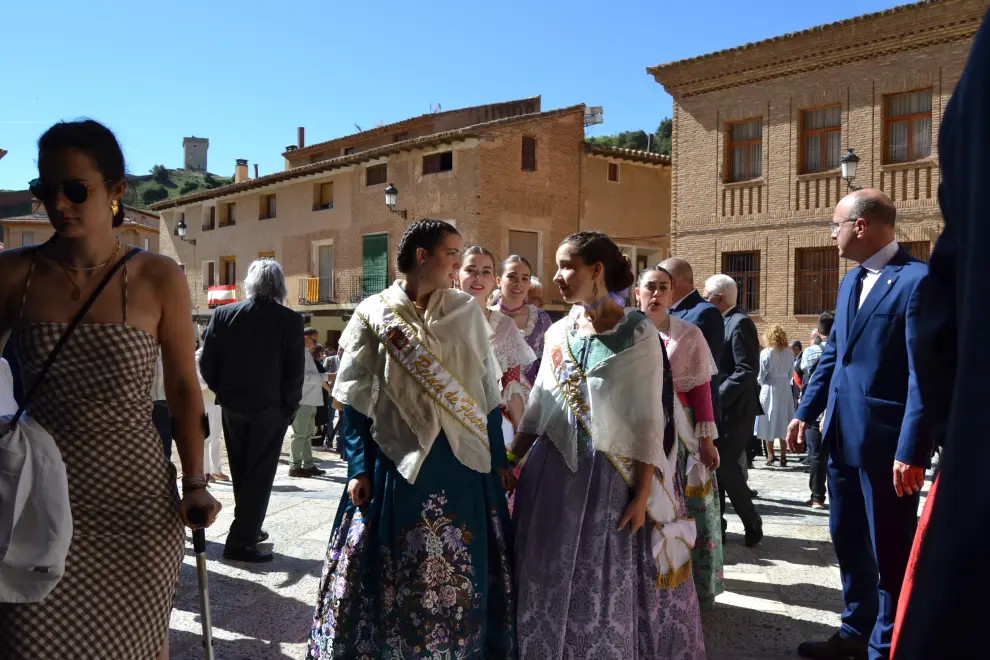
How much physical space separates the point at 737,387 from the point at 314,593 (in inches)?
127

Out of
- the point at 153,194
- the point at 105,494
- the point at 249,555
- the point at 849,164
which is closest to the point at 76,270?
the point at 105,494

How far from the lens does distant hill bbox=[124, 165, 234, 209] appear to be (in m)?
77.4

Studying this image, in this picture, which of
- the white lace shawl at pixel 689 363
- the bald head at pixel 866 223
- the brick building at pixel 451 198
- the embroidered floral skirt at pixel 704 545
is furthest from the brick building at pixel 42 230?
the bald head at pixel 866 223

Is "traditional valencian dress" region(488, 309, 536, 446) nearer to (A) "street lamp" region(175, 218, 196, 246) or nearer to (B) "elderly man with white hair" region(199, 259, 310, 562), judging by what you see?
(B) "elderly man with white hair" region(199, 259, 310, 562)

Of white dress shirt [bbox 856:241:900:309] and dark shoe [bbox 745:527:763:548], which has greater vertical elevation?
white dress shirt [bbox 856:241:900:309]

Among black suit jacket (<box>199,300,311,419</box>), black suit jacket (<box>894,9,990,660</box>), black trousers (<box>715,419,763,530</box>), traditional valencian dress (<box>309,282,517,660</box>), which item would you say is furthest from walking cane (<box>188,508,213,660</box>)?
black trousers (<box>715,419,763,530</box>)

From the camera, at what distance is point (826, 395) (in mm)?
3848

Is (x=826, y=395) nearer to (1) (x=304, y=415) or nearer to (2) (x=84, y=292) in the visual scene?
(2) (x=84, y=292)

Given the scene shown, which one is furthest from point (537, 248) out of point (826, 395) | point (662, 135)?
point (662, 135)

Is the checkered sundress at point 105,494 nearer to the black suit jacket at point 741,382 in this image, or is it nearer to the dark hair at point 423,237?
the dark hair at point 423,237

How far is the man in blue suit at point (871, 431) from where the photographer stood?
10.7 feet

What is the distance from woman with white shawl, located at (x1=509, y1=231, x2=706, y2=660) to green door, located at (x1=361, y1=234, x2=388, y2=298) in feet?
78.3

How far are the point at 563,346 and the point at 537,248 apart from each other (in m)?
22.6

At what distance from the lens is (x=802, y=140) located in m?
18.7
